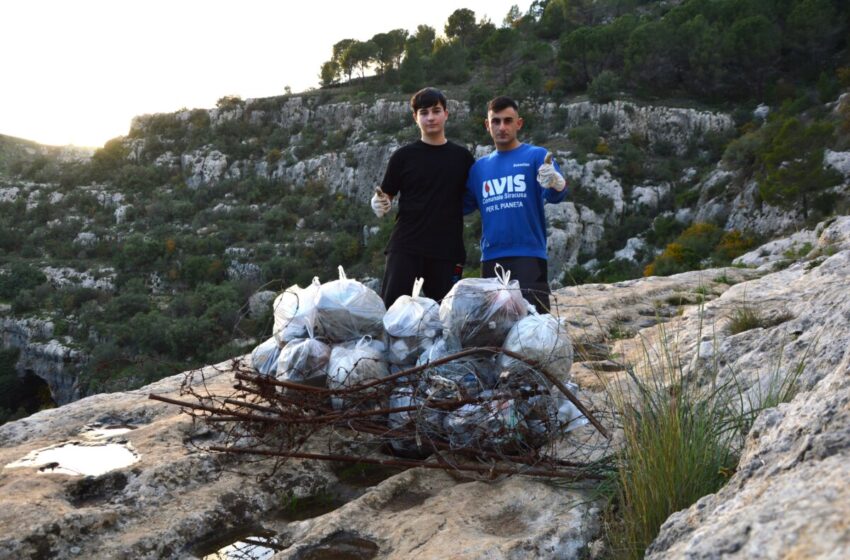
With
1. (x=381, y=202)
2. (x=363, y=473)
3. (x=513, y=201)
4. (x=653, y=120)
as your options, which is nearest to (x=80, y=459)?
(x=363, y=473)

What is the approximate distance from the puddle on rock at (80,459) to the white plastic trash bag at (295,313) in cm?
89

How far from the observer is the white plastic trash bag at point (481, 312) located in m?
2.74

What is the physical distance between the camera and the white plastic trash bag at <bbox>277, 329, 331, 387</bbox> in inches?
114

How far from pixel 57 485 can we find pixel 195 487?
0.52m

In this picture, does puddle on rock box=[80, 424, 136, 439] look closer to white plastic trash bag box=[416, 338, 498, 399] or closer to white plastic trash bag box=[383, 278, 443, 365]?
white plastic trash bag box=[383, 278, 443, 365]

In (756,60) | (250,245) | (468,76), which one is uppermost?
(468,76)

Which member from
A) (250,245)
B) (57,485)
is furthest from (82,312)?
(57,485)

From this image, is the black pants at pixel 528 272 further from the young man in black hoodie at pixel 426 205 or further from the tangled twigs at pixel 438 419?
the tangled twigs at pixel 438 419

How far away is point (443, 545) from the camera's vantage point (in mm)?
1834

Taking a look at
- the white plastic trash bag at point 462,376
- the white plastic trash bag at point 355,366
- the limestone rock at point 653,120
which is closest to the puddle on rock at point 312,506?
the white plastic trash bag at point 355,366

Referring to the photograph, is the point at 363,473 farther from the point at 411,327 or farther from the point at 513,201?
the point at 513,201

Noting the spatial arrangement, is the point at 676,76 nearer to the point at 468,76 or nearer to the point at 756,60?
the point at 756,60

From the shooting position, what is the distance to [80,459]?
2.71 metres

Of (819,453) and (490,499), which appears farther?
A: (490,499)
